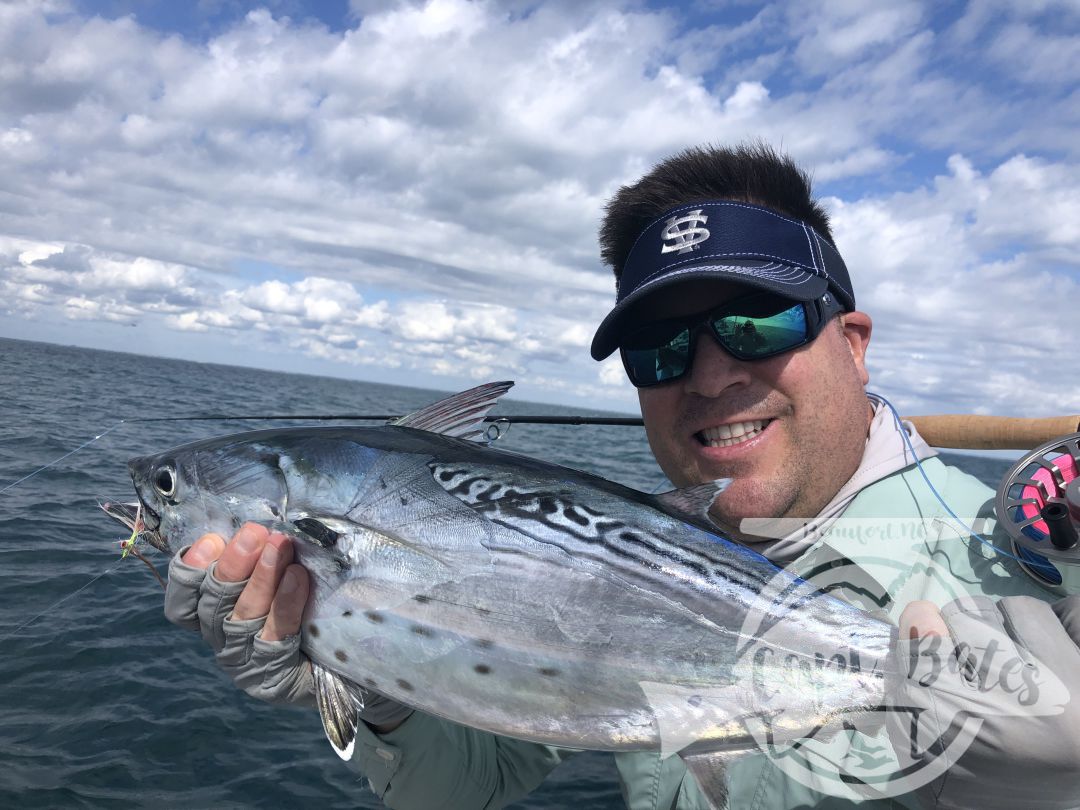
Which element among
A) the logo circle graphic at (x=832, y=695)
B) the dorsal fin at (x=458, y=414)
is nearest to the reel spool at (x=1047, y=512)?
the logo circle graphic at (x=832, y=695)

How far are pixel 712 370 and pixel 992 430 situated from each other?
1.91 m

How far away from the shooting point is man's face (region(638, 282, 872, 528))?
2.38m

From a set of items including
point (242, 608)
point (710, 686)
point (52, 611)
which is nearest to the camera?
point (710, 686)

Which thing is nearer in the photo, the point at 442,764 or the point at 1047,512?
the point at 1047,512

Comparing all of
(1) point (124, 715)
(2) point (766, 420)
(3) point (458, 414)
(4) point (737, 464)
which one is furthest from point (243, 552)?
(1) point (124, 715)

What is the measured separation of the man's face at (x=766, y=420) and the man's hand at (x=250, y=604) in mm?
1458

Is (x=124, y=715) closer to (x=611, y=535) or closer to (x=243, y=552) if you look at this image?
(x=243, y=552)

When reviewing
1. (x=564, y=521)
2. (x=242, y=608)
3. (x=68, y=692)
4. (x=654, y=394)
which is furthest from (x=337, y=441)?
(x=68, y=692)

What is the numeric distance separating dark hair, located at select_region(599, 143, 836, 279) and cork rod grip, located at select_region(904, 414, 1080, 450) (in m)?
1.37

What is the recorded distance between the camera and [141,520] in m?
2.34

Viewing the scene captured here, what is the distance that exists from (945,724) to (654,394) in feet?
4.63

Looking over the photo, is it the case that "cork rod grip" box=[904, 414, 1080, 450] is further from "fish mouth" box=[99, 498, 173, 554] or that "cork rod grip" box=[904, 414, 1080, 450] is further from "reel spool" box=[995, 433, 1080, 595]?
"fish mouth" box=[99, 498, 173, 554]

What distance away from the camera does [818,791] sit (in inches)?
75.2

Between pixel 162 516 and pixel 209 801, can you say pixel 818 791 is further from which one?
pixel 209 801
